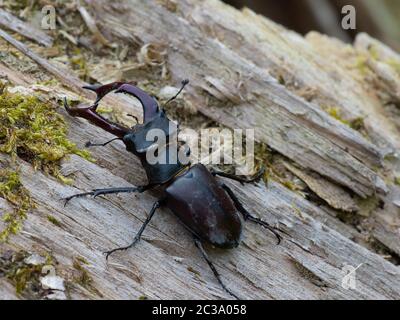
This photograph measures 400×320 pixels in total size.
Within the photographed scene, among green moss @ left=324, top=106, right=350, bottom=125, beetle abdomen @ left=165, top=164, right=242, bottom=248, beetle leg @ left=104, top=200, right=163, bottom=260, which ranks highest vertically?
green moss @ left=324, top=106, right=350, bottom=125

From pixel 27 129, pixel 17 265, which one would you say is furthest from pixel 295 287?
pixel 27 129

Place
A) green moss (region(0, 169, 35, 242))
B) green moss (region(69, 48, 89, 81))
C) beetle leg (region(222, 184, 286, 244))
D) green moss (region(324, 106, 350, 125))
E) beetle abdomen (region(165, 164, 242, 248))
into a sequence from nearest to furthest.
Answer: green moss (region(0, 169, 35, 242)) < beetle abdomen (region(165, 164, 242, 248)) < beetle leg (region(222, 184, 286, 244)) < green moss (region(69, 48, 89, 81)) < green moss (region(324, 106, 350, 125))

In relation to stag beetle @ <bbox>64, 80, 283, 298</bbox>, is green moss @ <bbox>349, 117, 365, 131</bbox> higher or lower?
higher

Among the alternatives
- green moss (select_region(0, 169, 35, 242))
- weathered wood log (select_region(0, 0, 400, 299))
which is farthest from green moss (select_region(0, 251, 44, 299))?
green moss (select_region(0, 169, 35, 242))

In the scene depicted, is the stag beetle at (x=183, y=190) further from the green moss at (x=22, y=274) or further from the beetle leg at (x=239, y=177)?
the green moss at (x=22, y=274)

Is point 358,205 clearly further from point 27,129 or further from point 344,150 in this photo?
point 27,129

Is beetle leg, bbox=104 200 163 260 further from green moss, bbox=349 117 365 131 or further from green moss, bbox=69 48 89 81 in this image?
green moss, bbox=349 117 365 131
